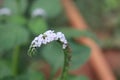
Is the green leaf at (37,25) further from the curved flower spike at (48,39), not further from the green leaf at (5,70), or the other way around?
the curved flower spike at (48,39)

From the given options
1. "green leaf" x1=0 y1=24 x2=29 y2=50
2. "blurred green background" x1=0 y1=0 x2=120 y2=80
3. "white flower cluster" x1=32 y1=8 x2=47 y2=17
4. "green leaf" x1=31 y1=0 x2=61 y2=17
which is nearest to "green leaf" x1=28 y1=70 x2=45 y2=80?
"blurred green background" x1=0 y1=0 x2=120 y2=80

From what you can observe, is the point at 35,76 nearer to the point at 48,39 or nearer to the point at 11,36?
the point at 11,36

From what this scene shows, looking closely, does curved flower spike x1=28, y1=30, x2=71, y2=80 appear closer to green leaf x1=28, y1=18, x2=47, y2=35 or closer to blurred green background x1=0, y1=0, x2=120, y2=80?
blurred green background x1=0, y1=0, x2=120, y2=80

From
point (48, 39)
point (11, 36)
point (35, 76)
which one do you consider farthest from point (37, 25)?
point (48, 39)

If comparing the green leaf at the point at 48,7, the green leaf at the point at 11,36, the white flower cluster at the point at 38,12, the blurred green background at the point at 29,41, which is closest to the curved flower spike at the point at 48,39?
the blurred green background at the point at 29,41

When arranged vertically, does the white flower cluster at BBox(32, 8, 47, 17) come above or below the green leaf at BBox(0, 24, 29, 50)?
above

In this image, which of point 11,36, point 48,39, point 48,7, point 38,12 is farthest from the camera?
point 48,7

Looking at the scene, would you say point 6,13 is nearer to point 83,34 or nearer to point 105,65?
point 83,34
